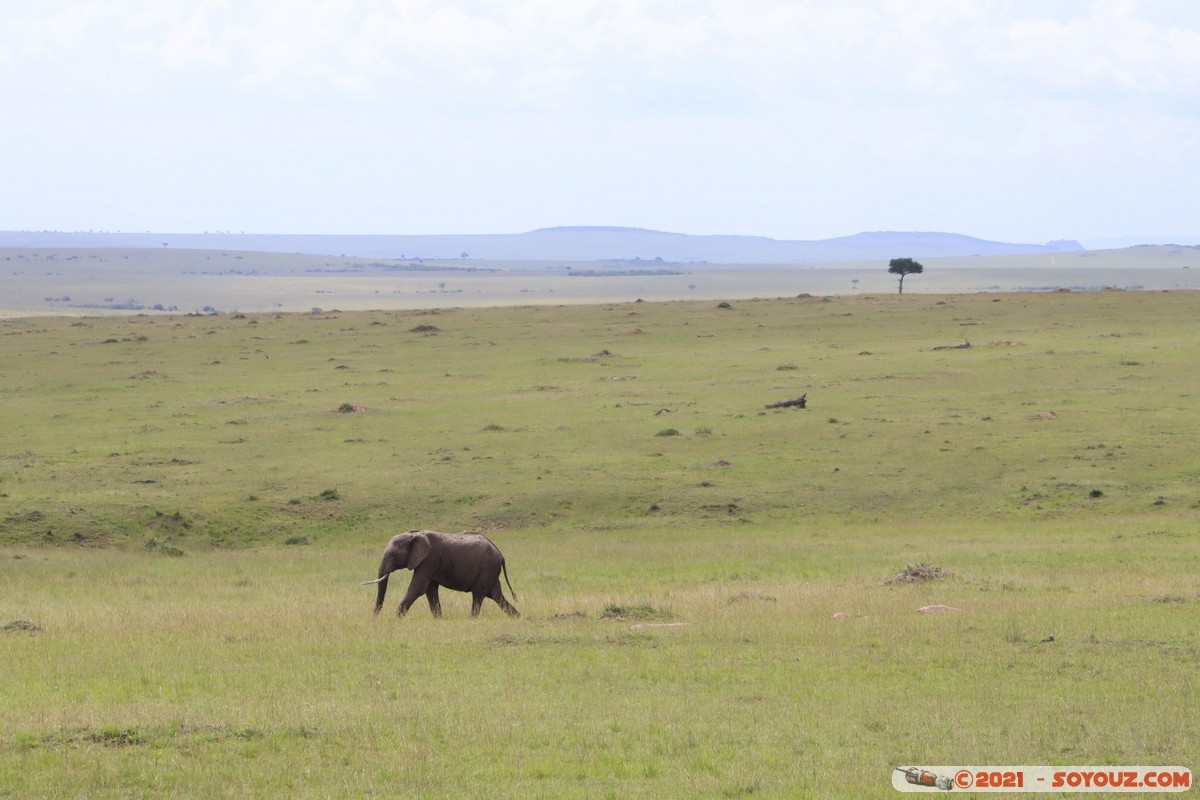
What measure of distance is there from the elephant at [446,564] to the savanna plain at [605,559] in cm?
52

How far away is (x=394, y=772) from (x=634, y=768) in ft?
6.57

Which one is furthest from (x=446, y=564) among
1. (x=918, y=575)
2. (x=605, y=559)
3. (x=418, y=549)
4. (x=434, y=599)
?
(x=918, y=575)

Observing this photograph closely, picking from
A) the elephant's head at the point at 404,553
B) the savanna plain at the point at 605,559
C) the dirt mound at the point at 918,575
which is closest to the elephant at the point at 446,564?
the elephant's head at the point at 404,553

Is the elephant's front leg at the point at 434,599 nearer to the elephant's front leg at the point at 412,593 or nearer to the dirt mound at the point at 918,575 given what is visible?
the elephant's front leg at the point at 412,593

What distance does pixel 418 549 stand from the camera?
2055 cm

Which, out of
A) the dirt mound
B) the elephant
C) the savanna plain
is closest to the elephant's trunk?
the elephant

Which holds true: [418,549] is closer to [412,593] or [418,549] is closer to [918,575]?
[412,593]

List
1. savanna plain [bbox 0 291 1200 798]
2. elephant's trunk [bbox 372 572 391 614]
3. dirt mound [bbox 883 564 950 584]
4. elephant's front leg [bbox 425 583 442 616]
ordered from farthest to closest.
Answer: dirt mound [bbox 883 564 950 584], elephant's front leg [bbox 425 583 442 616], elephant's trunk [bbox 372 572 391 614], savanna plain [bbox 0 291 1200 798]

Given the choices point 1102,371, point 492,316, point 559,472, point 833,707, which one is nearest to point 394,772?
point 833,707

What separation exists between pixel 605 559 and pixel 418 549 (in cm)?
782

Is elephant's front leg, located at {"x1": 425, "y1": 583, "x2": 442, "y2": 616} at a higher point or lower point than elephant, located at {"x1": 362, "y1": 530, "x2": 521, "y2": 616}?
lower

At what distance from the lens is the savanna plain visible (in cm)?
1194

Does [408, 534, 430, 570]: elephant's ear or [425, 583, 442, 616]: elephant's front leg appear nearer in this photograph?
[408, 534, 430, 570]: elephant's ear

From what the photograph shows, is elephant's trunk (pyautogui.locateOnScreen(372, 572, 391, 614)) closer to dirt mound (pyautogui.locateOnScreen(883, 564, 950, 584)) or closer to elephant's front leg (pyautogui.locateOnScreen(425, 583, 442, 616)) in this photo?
elephant's front leg (pyautogui.locateOnScreen(425, 583, 442, 616))
